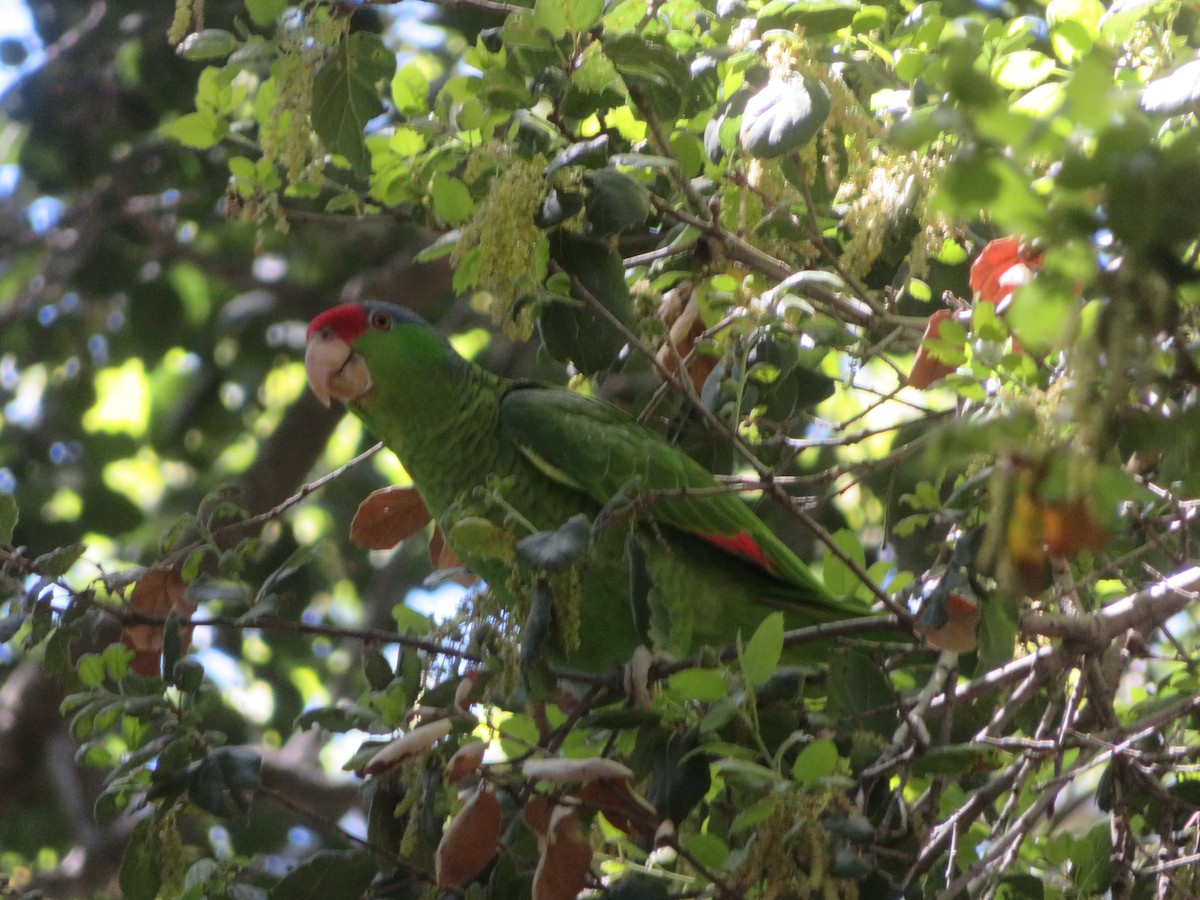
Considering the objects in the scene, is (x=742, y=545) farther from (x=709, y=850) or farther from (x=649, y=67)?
(x=649, y=67)

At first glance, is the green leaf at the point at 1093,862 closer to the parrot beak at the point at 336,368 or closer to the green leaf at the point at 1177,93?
the green leaf at the point at 1177,93

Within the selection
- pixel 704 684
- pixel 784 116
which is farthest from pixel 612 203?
pixel 704 684

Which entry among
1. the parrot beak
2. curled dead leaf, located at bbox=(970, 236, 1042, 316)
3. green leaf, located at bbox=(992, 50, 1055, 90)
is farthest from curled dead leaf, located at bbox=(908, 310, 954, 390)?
the parrot beak

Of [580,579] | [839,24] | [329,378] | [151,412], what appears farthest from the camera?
[151,412]

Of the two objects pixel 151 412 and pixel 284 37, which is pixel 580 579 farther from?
pixel 151 412

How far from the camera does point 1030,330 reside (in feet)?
1.88

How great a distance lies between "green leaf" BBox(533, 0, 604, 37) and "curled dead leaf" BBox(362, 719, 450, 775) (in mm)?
714

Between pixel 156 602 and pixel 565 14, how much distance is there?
0.87 m

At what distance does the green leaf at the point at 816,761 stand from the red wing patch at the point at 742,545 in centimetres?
72

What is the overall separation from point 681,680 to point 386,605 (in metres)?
2.60

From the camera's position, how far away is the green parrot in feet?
5.83

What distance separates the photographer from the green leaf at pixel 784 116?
1183 mm

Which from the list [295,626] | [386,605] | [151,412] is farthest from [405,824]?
[151,412]

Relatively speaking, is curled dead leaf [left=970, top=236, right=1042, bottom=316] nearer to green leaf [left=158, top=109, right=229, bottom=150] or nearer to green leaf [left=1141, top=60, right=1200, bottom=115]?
green leaf [left=1141, top=60, right=1200, bottom=115]
